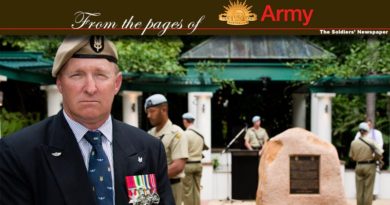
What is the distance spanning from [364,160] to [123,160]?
999 centimetres

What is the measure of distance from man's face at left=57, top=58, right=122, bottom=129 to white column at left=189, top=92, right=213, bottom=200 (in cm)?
1171

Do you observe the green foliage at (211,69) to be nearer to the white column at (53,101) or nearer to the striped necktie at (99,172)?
the white column at (53,101)

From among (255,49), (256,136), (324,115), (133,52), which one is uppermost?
(255,49)

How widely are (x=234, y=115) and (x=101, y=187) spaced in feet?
57.7

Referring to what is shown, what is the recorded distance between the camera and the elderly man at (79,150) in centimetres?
210

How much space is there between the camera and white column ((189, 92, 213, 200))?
45.8 ft

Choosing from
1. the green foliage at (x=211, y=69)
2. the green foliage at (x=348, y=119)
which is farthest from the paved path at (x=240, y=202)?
the green foliage at (x=348, y=119)

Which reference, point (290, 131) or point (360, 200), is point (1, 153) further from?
point (360, 200)

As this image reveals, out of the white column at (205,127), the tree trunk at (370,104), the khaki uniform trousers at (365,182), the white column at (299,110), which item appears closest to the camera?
the khaki uniform trousers at (365,182)

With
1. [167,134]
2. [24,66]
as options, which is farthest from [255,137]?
[167,134]

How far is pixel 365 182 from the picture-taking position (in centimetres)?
1201

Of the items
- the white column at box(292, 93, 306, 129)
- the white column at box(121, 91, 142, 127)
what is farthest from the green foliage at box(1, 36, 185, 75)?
the white column at box(292, 93, 306, 129)

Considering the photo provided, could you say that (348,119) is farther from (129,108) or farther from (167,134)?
(167,134)

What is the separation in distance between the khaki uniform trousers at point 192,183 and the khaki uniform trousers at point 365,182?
8.81ft
